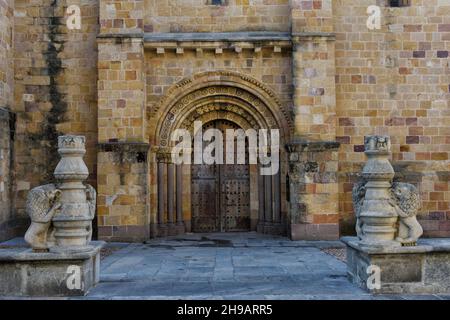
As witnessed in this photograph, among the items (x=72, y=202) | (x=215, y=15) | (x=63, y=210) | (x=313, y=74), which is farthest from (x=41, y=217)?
(x=215, y=15)

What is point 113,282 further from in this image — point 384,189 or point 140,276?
point 384,189

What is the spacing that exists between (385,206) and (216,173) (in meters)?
6.76

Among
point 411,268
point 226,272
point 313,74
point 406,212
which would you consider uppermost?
point 313,74

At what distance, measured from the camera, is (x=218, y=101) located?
11805 mm

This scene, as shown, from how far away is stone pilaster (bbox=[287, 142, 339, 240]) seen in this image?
10.9 metres

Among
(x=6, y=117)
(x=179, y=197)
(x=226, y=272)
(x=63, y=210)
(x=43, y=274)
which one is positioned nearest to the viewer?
(x=43, y=274)

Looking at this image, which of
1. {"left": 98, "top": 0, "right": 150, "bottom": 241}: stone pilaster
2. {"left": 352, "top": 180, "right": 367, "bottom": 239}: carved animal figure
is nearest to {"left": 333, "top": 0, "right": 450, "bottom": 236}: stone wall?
{"left": 98, "top": 0, "right": 150, "bottom": 241}: stone pilaster

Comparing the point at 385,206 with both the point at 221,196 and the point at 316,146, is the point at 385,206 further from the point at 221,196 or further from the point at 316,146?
the point at 221,196

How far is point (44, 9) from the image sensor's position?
11.8 metres

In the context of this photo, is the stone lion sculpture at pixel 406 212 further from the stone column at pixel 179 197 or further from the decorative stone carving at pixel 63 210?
the stone column at pixel 179 197

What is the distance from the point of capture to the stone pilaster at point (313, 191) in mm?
10922

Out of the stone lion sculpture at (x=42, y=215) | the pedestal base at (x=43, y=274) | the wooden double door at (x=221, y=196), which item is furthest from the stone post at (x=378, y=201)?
the wooden double door at (x=221, y=196)

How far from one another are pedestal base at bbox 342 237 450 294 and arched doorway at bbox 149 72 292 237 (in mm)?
5740

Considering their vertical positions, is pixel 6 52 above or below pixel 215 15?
below
